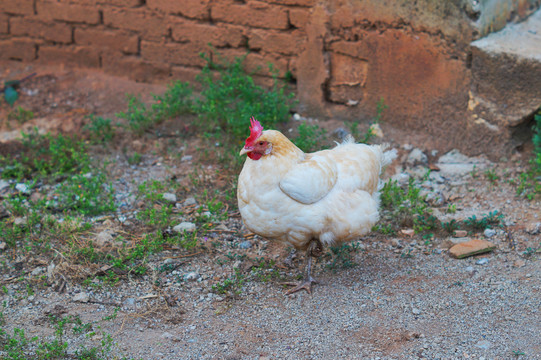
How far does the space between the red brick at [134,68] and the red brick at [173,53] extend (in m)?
0.07

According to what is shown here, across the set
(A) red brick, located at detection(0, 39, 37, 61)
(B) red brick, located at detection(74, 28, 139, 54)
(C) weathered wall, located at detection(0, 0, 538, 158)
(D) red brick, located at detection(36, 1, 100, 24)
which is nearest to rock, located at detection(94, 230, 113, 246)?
(C) weathered wall, located at detection(0, 0, 538, 158)

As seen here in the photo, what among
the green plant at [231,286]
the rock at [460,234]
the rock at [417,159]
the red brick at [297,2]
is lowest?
the green plant at [231,286]

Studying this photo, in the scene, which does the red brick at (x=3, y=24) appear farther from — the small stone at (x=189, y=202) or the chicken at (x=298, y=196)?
the chicken at (x=298, y=196)

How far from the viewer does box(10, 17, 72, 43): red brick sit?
6.45 metres

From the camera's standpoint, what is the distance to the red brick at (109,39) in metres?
6.22

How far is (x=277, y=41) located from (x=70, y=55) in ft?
8.51

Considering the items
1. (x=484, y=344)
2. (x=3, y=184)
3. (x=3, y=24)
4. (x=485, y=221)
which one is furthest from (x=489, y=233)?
(x=3, y=24)

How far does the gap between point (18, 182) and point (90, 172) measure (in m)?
0.60

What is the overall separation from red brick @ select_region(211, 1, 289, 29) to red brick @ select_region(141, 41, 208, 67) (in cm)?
42

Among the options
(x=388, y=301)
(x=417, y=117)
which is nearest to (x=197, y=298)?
(x=388, y=301)

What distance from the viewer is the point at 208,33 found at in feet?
19.2

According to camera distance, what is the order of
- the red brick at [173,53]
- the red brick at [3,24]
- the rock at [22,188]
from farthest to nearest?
the red brick at [3,24] → the red brick at [173,53] → the rock at [22,188]

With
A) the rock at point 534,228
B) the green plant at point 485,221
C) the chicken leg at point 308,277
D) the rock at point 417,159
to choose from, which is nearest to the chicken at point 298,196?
the chicken leg at point 308,277

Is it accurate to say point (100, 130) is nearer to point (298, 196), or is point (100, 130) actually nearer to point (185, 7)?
point (185, 7)
